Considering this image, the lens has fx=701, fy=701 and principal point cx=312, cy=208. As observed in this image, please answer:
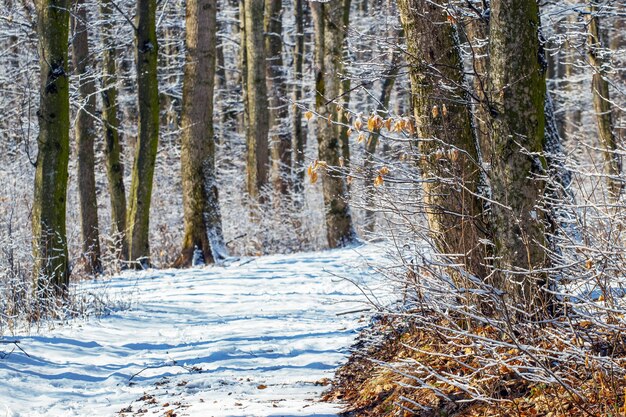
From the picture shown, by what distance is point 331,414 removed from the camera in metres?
4.34

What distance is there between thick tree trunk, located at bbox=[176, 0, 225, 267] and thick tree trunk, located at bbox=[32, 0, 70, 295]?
11.9 feet

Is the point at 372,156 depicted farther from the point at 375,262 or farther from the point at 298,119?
the point at 298,119

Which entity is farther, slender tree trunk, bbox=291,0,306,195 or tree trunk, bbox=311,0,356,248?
slender tree trunk, bbox=291,0,306,195

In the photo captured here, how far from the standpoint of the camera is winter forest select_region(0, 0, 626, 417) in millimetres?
3785

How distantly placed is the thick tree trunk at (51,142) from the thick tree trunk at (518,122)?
202 inches

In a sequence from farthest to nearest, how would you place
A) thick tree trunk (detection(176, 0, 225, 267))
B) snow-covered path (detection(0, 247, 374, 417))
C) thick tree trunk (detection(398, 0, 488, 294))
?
thick tree trunk (detection(176, 0, 225, 267)), thick tree trunk (detection(398, 0, 488, 294)), snow-covered path (detection(0, 247, 374, 417))

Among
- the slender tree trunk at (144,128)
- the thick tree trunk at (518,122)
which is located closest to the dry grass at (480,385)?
the thick tree trunk at (518,122)

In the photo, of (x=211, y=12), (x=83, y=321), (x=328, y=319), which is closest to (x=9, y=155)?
(x=211, y=12)

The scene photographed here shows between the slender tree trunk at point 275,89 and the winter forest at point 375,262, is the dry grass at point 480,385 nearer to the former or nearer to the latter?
the winter forest at point 375,262

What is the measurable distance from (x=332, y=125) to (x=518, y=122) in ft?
27.0

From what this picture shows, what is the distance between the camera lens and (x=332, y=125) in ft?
40.9

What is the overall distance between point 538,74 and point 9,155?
16901mm

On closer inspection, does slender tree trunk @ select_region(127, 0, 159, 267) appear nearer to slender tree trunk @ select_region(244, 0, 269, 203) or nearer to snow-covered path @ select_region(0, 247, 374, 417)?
snow-covered path @ select_region(0, 247, 374, 417)

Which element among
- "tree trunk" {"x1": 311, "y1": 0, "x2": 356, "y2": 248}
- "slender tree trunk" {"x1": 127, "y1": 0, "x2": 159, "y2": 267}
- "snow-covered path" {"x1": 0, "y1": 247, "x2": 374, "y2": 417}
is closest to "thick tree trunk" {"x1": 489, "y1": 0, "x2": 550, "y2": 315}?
"snow-covered path" {"x1": 0, "y1": 247, "x2": 374, "y2": 417}
